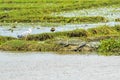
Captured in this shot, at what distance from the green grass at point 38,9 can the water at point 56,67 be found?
13.3 metres

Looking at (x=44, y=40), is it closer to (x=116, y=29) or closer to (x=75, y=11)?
(x=116, y=29)

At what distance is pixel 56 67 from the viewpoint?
45.4ft

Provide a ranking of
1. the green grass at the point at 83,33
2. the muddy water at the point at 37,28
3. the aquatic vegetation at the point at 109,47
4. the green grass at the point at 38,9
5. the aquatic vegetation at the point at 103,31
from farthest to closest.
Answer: the green grass at the point at 38,9 < the muddy water at the point at 37,28 < the aquatic vegetation at the point at 103,31 < the green grass at the point at 83,33 < the aquatic vegetation at the point at 109,47

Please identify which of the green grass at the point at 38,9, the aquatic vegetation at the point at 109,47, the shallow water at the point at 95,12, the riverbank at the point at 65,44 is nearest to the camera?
the aquatic vegetation at the point at 109,47

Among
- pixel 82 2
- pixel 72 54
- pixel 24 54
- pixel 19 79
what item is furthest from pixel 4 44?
pixel 82 2

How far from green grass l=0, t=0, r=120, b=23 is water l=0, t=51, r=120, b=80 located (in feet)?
43.7

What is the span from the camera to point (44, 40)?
1955cm

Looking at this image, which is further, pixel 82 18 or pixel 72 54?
pixel 82 18

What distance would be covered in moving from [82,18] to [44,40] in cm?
996

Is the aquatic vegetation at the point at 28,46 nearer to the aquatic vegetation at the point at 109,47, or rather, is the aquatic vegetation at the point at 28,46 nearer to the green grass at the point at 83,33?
the aquatic vegetation at the point at 109,47

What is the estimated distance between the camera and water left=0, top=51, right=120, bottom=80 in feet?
40.5

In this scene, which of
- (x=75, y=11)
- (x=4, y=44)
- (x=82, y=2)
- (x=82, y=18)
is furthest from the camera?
(x=82, y=2)

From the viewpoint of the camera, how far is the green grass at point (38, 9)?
3091 cm

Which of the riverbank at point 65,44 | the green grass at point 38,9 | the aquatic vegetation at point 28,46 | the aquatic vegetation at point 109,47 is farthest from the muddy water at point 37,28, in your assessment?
the aquatic vegetation at point 109,47
